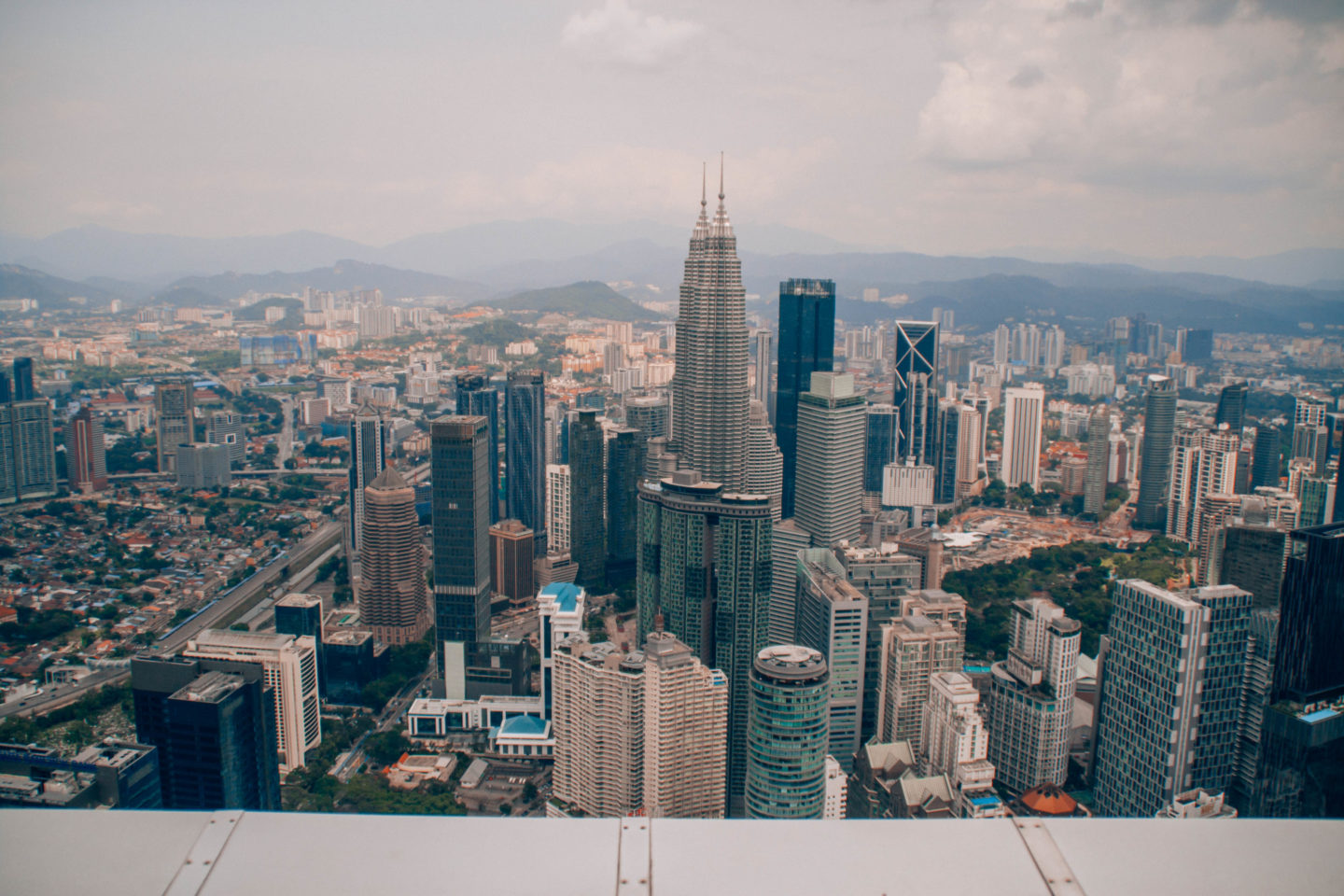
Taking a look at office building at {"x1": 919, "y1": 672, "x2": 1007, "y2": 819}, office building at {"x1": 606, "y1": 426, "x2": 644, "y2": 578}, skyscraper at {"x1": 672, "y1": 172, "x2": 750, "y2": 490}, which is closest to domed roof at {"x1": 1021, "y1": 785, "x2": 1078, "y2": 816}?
office building at {"x1": 919, "y1": 672, "x2": 1007, "y2": 819}

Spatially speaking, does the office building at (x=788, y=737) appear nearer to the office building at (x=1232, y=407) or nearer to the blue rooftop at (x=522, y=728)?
the blue rooftop at (x=522, y=728)

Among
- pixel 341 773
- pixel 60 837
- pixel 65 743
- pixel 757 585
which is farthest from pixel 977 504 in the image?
pixel 60 837

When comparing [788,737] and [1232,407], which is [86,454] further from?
[1232,407]

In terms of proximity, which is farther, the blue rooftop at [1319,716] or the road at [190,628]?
the road at [190,628]

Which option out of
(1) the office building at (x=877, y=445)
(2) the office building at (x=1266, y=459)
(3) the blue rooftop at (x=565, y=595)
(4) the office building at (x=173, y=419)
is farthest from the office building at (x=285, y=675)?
(2) the office building at (x=1266, y=459)

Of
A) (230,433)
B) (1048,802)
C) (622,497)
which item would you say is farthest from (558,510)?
(1048,802)
